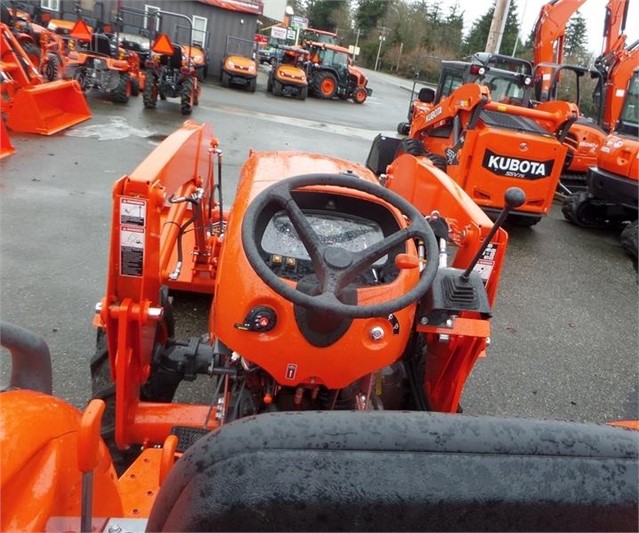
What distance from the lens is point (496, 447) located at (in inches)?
29.2

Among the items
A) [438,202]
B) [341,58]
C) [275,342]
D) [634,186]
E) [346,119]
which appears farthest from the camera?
[341,58]

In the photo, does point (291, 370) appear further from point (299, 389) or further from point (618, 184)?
point (618, 184)

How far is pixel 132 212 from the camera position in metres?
2.10

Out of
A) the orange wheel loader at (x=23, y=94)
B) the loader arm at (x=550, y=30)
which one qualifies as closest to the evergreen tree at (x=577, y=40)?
the loader arm at (x=550, y=30)

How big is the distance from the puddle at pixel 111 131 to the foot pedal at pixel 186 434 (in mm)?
7801

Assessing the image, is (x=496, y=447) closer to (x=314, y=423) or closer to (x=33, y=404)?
(x=314, y=423)

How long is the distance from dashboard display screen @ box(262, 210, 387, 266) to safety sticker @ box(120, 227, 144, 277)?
479 mm

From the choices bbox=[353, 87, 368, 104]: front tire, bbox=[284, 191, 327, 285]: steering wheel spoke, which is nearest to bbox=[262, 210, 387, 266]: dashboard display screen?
bbox=[284, 191, 327, 285]: steering wheel spoke

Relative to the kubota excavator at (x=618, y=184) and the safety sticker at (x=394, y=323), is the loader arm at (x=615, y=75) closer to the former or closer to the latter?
the kubota excavator at (x=618, y=184)

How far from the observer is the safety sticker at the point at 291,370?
1980 millimetres

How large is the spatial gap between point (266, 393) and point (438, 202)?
1.55m

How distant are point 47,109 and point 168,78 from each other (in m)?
4.25

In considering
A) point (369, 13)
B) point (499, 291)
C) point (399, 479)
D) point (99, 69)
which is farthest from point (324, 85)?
point (369, 13)

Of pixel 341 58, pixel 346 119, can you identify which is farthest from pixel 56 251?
pixel 341 58
